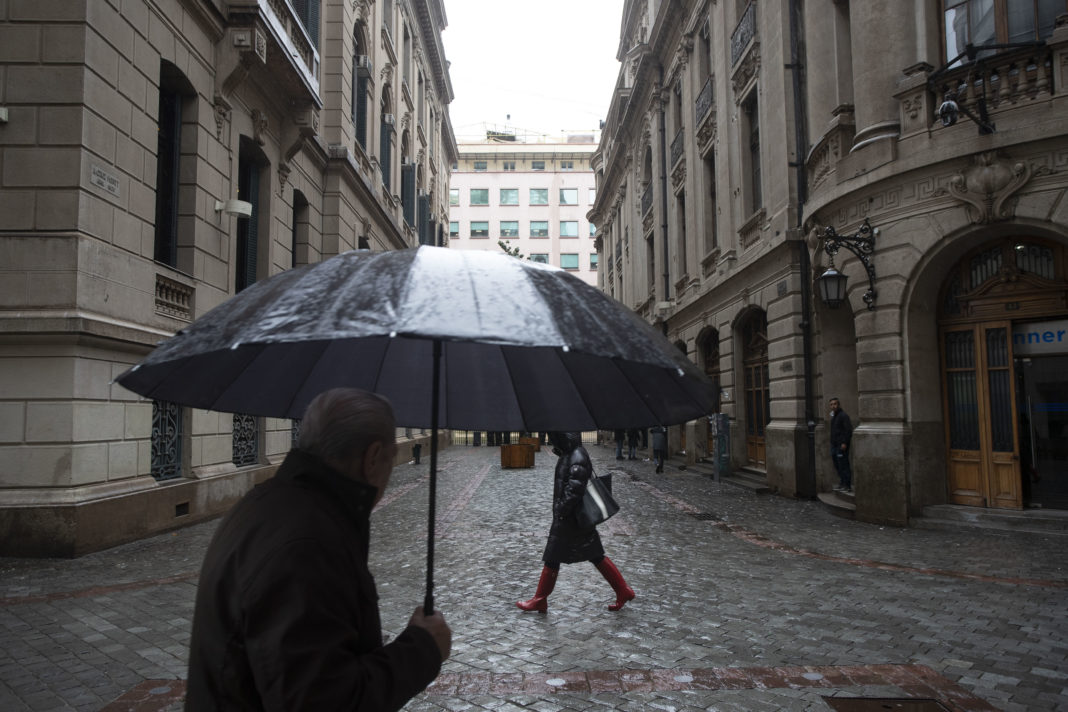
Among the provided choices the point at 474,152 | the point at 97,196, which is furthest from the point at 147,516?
the point at 474,152

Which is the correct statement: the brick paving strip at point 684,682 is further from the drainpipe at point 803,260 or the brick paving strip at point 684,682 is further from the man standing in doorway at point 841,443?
the drainpipe at point 803,260

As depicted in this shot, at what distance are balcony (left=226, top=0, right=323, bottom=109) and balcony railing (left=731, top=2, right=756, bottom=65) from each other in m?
9.95

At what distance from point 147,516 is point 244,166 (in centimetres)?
751

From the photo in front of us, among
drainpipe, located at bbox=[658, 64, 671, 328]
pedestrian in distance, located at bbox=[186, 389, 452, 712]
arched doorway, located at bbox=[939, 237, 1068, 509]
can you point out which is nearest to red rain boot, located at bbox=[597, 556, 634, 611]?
pedestrian in distance, located at bbox=[186, 389, 452, 712]

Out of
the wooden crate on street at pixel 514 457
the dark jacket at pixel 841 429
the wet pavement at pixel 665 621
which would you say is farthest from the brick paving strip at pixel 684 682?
the wooden crate on street at pixel 514 457

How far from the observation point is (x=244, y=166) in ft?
45.6

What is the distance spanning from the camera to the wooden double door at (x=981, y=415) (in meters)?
10.1

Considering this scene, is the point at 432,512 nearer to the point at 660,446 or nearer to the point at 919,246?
the point at 919,246

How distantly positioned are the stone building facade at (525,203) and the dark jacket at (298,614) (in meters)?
66.8

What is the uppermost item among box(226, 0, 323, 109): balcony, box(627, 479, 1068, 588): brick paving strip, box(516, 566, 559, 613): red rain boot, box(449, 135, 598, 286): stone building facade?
box(449, 135, 598, 286): stone building facade

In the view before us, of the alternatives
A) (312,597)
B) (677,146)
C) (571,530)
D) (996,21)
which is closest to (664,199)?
(677,146)

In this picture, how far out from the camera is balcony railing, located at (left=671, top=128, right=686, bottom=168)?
77.8 ft

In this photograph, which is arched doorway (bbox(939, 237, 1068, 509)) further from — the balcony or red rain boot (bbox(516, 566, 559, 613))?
the balcony

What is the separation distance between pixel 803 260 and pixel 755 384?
179 inches
